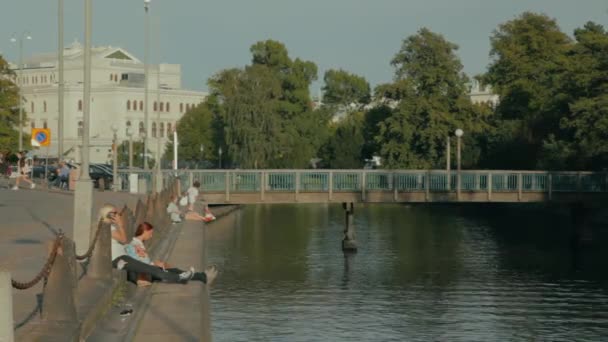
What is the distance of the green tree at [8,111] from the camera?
92.4 m

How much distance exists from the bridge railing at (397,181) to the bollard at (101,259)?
1568 inches

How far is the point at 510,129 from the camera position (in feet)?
300

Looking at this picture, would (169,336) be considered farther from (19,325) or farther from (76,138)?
(76,138)

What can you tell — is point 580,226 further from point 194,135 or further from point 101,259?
point 194,135

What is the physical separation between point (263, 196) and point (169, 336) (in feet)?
144

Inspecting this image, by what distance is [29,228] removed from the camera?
35.5 metres

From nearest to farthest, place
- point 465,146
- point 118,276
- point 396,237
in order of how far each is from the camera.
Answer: point 118,276
point 396,237
point 465,146

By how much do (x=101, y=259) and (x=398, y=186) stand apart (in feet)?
141

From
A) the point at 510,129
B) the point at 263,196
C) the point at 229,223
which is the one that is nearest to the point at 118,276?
the point at 263,196

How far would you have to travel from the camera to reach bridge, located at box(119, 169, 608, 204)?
61.4 metres

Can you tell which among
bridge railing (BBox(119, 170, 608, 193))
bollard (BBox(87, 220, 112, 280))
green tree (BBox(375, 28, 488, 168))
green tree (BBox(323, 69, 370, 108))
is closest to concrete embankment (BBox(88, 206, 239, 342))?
bollard (BBox(87, 220, 112, 280))

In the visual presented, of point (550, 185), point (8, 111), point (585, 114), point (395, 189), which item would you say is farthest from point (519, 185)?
point (8, 111)

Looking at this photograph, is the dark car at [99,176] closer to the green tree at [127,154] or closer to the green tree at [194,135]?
the green tree at [194,135]

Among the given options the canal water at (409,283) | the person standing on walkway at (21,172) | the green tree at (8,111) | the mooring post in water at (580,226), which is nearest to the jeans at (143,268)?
the canal water at (409,283)
